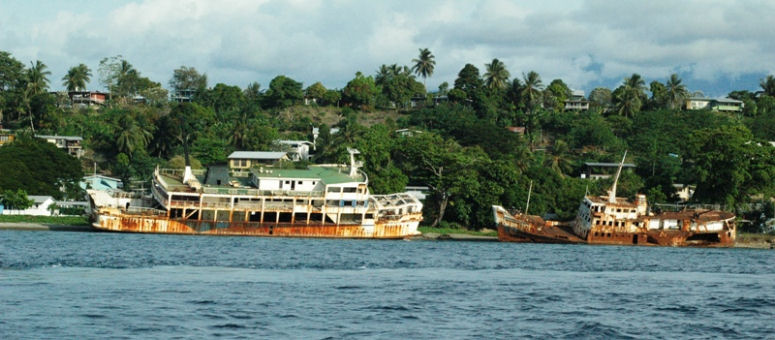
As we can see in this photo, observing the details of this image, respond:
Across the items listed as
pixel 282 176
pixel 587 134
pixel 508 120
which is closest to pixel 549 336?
pixel 282 176

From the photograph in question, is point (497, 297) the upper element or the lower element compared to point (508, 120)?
lower

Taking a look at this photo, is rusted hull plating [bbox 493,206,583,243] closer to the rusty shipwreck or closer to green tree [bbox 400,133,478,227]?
the rusty shipwreck

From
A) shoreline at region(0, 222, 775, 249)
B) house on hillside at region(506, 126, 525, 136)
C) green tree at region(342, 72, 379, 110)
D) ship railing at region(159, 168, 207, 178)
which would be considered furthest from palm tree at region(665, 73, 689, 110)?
ship railing at region(159, 168, 207, 178)

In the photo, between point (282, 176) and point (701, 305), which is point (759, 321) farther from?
point (282, 176)

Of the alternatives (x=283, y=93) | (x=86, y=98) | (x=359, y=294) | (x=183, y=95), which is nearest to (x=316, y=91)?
(x=283, y=93)

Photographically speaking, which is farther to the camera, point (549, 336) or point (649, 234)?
point (649, 234)

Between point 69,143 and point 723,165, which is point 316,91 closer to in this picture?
point 69,143

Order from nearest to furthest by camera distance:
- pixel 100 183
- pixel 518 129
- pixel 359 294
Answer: pixel 359 294 → pixel 100 183 → pixel 518 129

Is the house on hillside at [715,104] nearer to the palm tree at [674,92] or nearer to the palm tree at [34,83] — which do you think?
the palm tree at [674,92]

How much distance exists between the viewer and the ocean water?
31.5 m

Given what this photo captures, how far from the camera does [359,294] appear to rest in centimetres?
3953

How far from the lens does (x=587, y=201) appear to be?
8631 centimetres

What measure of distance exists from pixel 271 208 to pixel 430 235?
1363cm

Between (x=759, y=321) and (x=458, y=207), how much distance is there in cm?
5686
